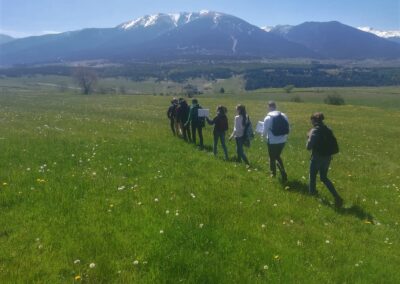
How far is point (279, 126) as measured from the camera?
1597 cm

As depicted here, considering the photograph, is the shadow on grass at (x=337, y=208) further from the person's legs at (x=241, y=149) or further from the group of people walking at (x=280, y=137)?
the person's legs at (x=241, y=149)

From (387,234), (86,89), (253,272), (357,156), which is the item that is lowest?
(86,89)

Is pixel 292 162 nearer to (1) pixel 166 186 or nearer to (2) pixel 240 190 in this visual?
(2) pixel 240 190

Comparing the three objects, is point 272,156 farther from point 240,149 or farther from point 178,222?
point 178,222

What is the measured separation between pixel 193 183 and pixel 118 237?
496 centimetres

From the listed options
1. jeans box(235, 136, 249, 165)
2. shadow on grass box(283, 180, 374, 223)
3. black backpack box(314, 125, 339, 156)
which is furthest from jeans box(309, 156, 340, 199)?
jeans box(235, 136, 249, 165)

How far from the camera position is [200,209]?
11531 mm

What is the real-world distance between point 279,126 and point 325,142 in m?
2.41

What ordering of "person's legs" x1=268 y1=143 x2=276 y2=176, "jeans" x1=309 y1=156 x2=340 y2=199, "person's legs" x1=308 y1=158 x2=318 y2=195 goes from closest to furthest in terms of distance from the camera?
"jeans" x1=309 y1=156 x2=340 y2=199 < "person's legs" x1=308 y1=158 x2=318 y2=195 < "person's legs" x1=268 y1=143 x2=276 y2=176

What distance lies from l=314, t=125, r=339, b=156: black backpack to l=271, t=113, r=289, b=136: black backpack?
7.22 feet

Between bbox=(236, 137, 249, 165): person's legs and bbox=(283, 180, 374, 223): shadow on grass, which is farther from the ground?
bbox=(236, 137, 249, 165): person's legs

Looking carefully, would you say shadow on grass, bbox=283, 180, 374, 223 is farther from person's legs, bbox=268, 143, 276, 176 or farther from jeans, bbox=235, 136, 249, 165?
jeans, bbox=235, 136, 249, 165

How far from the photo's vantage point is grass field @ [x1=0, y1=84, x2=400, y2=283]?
848 centimetres

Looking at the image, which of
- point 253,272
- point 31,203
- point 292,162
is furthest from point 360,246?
point 292,162
